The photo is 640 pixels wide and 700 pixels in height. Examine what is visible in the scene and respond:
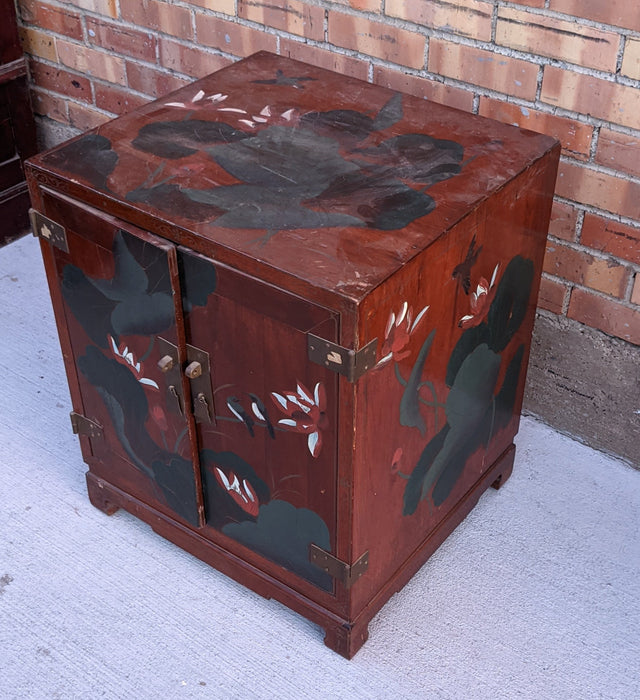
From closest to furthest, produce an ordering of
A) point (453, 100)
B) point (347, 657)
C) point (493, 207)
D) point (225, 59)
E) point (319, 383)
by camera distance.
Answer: point (319, 383), point (493, 207), point (347, 657), point (453, 100), point (225, 59)

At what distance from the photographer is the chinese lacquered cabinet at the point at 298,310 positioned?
154 cm

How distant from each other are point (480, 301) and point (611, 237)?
453 millimetres

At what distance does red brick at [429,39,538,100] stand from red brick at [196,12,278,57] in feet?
1.49

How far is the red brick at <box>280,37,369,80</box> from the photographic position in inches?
87.8

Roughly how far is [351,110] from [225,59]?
675 millimetres

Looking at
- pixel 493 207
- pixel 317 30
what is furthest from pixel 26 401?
pixel 493 207

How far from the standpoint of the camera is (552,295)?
2.23 metres

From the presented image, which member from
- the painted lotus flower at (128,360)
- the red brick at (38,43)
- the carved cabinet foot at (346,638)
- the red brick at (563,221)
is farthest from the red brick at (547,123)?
the red brick at (38,43)

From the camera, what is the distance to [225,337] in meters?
1.64

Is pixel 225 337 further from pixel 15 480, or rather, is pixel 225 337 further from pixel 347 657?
pixel 15 480

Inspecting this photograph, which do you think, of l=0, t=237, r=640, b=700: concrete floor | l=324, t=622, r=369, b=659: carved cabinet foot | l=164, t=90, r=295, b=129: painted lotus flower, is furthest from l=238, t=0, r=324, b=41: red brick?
l=324, t=622, r=369, b=659: carved cabinet foot

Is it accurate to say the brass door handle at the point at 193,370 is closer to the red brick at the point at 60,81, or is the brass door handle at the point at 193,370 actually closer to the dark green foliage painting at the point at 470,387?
the dark green foliage painting at the point at 470,387

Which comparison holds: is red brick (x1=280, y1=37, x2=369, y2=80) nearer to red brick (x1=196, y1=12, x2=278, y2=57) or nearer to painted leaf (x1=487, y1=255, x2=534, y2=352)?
red brick (x1=196, y1=12, x2=278, y2=57)

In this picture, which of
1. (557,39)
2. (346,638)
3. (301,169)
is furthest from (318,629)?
(557,39)
